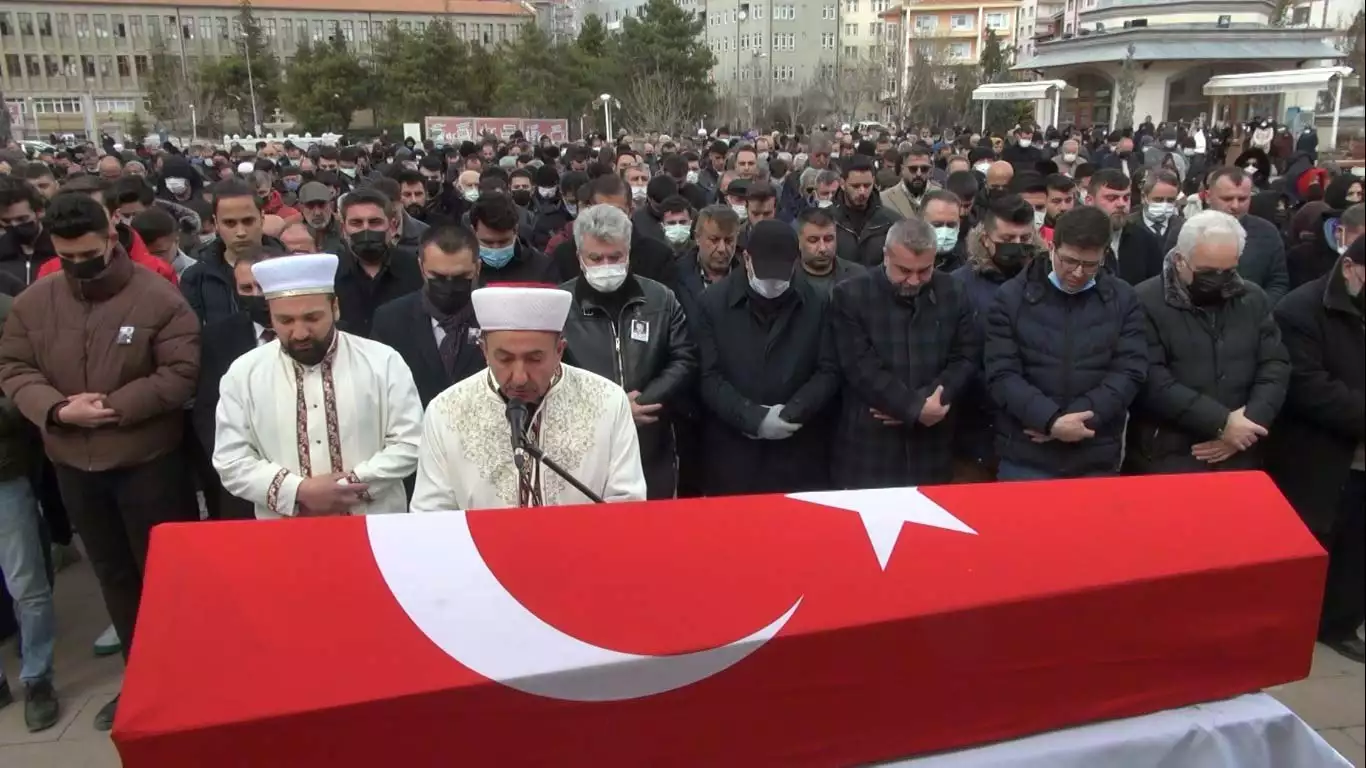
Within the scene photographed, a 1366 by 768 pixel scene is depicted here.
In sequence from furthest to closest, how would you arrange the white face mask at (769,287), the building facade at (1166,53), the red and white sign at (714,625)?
the building facade at (1166,53), the white face mask at (769,287), the red and white sign at (714,625)

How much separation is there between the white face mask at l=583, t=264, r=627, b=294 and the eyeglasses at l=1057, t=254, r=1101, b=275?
67.1 inches

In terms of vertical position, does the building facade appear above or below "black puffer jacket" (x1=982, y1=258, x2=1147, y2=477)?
above

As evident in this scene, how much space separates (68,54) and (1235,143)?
8571cm

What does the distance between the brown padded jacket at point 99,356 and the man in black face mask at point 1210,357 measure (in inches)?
148

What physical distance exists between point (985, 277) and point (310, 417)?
3092mm

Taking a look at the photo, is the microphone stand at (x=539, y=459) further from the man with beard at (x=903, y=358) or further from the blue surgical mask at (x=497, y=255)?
the blue surgical mask at (x=497, y=255)

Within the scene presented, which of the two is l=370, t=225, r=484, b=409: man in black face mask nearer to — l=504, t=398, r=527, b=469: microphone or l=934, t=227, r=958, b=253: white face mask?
l=504, t=398, r=527, b=469: microphone

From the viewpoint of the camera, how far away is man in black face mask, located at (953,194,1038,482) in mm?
4184

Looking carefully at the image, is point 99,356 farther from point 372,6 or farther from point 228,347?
point 372,6

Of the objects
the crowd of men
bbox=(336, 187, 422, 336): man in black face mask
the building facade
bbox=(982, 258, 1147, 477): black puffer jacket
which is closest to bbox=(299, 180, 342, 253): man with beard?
bbox=(336, 187, 422, 336): man in black face mask

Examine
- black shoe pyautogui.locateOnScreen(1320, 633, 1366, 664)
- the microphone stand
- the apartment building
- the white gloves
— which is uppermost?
the apartment building

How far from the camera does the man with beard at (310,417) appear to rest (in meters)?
2.89

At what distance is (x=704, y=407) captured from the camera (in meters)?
4.23

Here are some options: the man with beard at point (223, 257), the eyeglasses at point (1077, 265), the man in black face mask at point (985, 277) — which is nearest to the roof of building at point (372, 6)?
the man with beard at point (223, 257)
